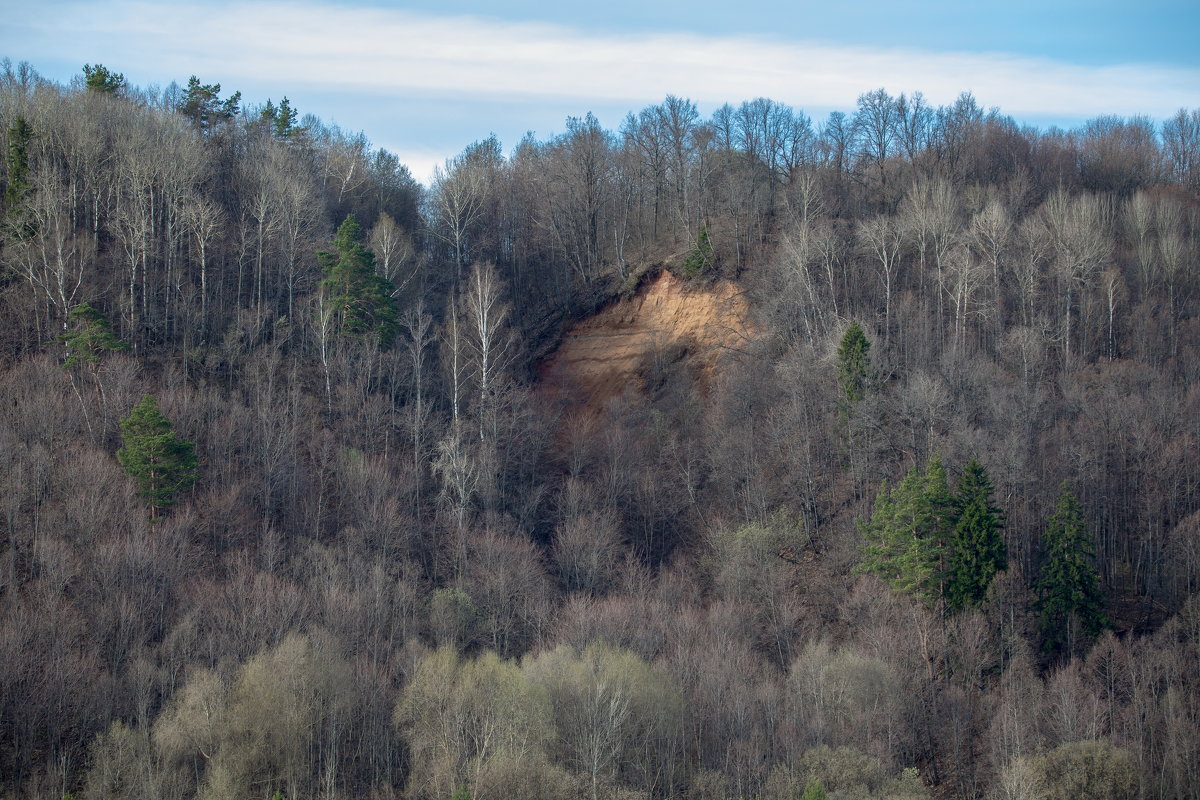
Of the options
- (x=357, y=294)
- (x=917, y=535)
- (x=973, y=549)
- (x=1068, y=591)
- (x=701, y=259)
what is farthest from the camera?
(x=701, y=259)

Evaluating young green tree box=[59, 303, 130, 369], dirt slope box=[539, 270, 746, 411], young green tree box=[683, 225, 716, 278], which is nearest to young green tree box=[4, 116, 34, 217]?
young green tree box=[59, 303, 130, 369]

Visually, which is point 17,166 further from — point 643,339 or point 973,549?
point 973,549

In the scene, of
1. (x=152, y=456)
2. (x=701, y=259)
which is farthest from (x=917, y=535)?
(x=152, y=456)

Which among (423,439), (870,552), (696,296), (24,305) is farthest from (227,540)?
(696,296)

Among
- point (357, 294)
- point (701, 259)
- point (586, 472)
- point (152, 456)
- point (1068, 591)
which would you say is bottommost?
point (1068, 591)

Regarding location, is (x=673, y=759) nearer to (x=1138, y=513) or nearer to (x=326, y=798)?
(x=326, y=798)

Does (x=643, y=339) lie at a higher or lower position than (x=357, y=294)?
lower

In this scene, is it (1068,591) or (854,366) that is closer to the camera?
(1068,591)
